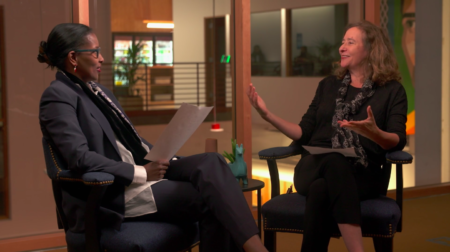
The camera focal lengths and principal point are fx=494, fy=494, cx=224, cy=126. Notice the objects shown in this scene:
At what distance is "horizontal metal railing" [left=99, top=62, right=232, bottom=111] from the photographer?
11.4 feet

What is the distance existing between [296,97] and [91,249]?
97.3 inches

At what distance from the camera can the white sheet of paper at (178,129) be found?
2.08 meters

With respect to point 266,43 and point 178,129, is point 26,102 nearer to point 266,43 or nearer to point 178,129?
point 178,129

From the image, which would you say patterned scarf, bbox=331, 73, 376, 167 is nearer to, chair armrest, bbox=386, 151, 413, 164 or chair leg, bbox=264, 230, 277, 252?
chair armrest, bbox=386, 151, 413, 164

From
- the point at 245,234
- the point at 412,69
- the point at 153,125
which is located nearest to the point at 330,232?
the point at 245,234

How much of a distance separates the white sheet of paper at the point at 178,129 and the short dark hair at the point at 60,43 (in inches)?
22.2

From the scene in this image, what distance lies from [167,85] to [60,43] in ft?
4.87

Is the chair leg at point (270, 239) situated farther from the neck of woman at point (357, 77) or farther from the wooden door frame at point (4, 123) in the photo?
the wooden door frame at point (4, 123)

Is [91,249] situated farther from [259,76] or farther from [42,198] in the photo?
[259,76]

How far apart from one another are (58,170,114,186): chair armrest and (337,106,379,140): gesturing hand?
1.09 metres

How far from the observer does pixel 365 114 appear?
8.77 ft

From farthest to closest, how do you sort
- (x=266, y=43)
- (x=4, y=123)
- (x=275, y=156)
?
(x=266, y=43)
(x=4, y=123)
(x=275, y=156)

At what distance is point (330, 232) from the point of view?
2.36m

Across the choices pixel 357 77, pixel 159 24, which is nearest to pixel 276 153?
pixel 357 77
